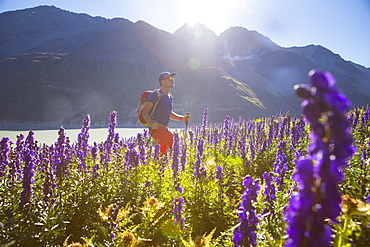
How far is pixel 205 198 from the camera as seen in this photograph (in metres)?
4.52

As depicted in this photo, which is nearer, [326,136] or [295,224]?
[326,136]

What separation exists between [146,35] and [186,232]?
192m

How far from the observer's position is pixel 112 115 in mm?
5891

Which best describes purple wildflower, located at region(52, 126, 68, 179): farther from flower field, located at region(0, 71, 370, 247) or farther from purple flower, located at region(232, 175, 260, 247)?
purple flower, located at region(232, 175, 260, 247)

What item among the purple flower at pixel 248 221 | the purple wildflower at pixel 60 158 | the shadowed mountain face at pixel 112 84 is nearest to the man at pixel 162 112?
the purple wildflower at pixel 60 158

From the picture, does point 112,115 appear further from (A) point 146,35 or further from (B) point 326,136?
(A) point 146,35

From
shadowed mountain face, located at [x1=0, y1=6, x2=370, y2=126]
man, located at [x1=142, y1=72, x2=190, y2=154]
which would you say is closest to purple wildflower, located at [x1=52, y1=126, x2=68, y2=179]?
man, located at [x1=142, y1=72, x2=190, y2=154]

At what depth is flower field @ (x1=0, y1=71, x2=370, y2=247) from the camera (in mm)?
890

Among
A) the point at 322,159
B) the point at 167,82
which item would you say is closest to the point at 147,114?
the point at 167,82

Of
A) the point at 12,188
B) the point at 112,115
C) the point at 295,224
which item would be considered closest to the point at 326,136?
the point at 295,224

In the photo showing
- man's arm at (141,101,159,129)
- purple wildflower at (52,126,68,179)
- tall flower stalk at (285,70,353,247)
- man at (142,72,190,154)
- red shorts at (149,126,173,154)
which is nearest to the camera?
tall flower stalk at (285,70,353,247)

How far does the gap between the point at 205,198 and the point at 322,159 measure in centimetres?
394

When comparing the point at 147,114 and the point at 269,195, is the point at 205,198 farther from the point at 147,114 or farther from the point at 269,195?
the point at 147,114

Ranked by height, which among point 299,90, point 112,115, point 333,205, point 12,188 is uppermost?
point 112,115
